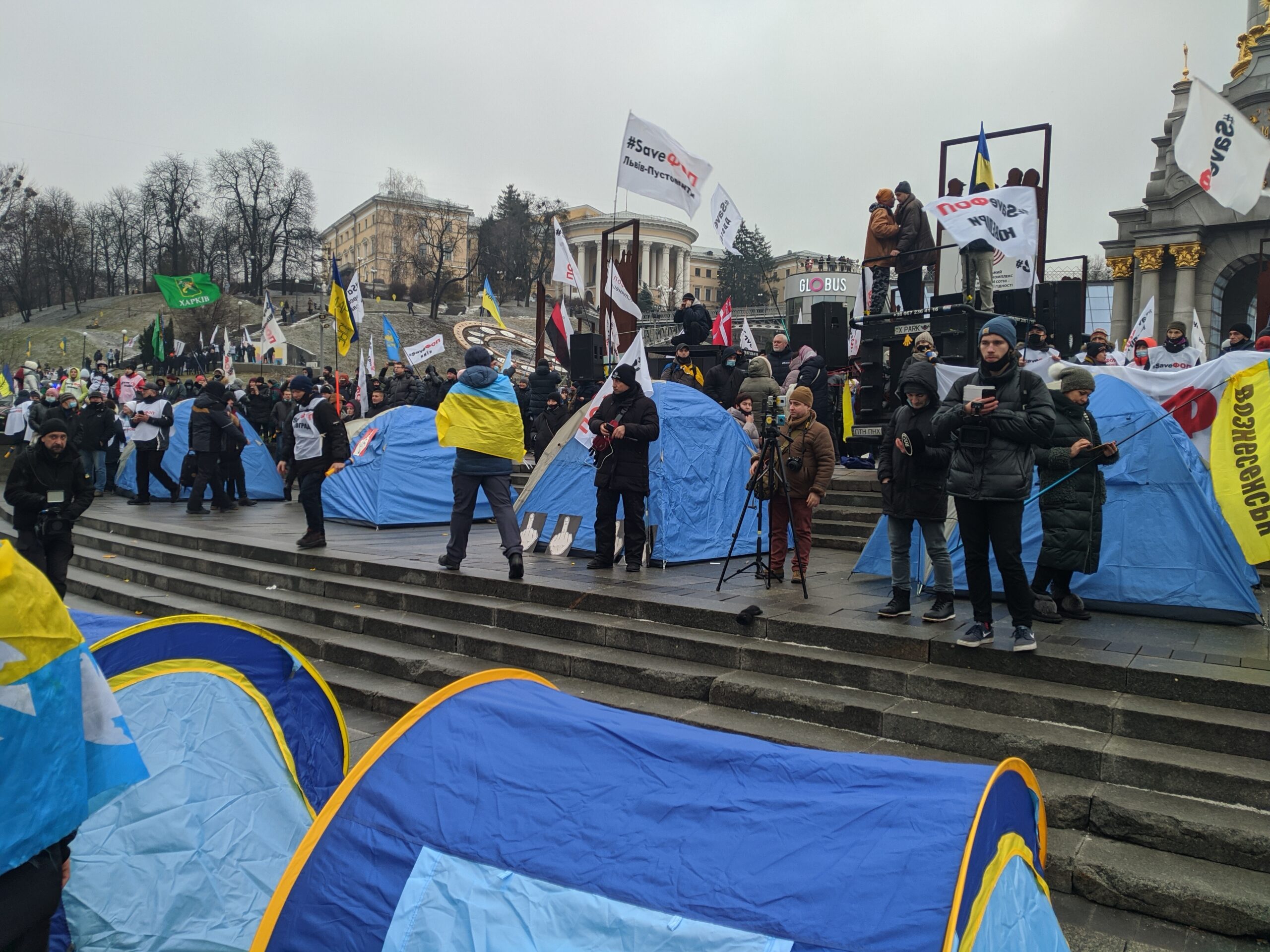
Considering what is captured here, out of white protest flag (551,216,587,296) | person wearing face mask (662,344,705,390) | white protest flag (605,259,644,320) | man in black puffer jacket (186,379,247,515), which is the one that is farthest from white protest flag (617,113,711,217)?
man in black puffer jacket (186,379,247,515)

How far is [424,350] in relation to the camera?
20.0 metres

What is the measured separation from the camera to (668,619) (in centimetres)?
676

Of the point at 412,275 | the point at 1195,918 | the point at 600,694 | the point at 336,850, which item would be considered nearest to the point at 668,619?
the point at 600,694

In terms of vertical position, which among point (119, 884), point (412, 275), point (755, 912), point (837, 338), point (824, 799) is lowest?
point (119, 884)

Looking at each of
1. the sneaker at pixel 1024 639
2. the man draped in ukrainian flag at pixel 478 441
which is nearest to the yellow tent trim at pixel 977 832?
the sneaker at pixel 1024 639

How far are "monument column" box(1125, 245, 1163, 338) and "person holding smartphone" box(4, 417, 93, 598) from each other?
2851 centimetres

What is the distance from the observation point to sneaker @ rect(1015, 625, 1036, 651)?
5.19 m

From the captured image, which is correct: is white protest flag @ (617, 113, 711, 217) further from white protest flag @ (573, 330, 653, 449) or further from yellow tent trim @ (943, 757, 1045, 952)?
yellow tent trim @ (943, 757, 1045, 952)

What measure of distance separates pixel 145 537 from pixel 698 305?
335 inches

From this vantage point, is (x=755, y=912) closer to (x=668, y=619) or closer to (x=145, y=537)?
(x=668, y=619)

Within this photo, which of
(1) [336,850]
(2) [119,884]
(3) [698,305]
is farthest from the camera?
(3) [698,305]

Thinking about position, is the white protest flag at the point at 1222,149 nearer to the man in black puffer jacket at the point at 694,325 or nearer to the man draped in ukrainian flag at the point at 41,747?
the man in black puffer jacket at the point at 694,325

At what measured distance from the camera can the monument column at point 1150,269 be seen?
27531 mm

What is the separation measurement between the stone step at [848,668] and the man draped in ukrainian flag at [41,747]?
13.9ft
